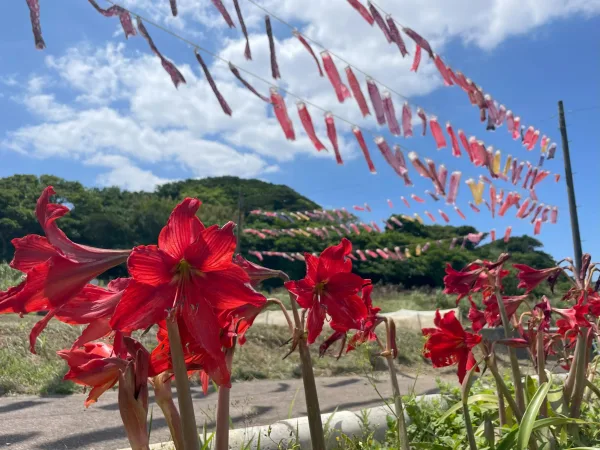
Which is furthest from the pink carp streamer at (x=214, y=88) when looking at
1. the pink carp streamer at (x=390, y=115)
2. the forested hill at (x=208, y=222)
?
the forested hill at (x=208, y=222)

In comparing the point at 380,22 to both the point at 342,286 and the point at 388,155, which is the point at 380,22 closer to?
the point at 388,155

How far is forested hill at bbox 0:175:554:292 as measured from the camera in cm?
2709

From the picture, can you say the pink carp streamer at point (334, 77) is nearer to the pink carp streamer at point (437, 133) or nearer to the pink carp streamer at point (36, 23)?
the pink carp streamer at point (437, 133)

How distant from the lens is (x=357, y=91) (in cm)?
669

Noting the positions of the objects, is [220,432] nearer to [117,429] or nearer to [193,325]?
[193,325]

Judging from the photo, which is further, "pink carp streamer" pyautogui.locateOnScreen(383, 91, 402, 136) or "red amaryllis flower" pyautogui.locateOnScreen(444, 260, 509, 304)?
"pink carp streamer" pyautogui.locateOnScreen(383, 91, 402, 136)

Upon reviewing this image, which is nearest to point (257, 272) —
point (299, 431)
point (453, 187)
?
point (299, 431)

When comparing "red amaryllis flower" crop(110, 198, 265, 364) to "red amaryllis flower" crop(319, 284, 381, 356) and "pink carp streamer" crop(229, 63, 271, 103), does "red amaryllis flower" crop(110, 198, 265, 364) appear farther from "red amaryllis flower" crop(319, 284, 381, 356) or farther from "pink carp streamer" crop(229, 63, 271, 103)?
"pink carp streamer" crop(229, 63, 271, 103)

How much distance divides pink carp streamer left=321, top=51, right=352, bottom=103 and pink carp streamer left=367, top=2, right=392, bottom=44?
0.80 meters

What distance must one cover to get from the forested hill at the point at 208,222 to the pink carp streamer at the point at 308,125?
18863 millimetres

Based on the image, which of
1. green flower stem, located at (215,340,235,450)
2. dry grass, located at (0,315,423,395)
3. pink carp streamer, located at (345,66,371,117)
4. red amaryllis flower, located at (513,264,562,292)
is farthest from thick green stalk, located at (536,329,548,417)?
pink carp streamer, located at (345,66,371,117)

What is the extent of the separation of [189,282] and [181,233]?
67 millimetres

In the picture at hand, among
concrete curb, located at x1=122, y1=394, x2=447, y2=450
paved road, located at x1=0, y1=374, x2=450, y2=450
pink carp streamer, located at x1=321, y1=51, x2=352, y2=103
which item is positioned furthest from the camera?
pink carp streamer, located at x1=321, y1=51, x2=352, y2=103

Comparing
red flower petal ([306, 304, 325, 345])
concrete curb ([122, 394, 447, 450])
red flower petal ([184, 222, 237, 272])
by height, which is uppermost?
red flower petal ([184, 222, 237, 272])
